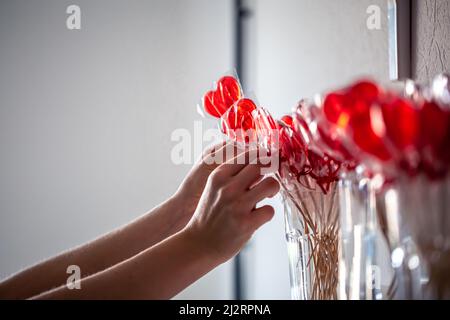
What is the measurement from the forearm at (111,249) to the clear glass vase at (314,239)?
19 centimetres

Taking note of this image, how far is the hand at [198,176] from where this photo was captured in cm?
61

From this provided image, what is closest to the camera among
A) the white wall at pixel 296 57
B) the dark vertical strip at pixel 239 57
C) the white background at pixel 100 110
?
the white wall at pixel 296 57

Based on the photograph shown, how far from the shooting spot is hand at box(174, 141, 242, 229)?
61 centimetres

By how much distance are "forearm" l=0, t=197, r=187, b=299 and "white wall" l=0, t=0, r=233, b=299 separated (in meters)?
1.06

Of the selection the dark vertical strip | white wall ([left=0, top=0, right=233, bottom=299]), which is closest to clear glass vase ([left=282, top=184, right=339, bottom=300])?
white wall ([left=0, top=0, right=233, bottom=299])

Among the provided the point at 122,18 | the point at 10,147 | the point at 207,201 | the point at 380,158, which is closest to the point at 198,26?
the point at 122,18

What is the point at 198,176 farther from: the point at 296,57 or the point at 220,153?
the point at 296,57

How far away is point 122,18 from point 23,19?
0.32 meters

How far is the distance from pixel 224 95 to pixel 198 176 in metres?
0.11

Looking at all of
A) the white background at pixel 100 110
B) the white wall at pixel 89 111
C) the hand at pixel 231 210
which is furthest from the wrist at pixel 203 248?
the white wall at pixel 89 111

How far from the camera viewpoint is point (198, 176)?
0.65 metres

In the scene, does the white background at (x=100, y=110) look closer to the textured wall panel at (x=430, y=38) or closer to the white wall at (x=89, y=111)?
the white wall at (x=89, y=111)

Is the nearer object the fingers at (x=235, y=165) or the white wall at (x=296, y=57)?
the fingers at (x=235, y=165)
